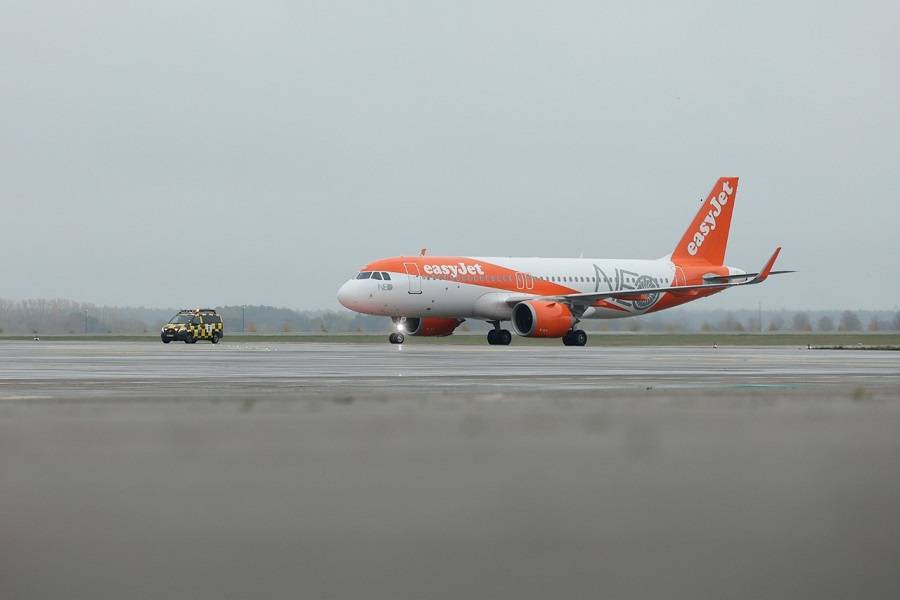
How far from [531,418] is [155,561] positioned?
8.74m

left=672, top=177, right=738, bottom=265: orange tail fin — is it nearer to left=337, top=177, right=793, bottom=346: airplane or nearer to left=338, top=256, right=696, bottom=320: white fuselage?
left=337, top=177, right=793, bottom=346: airplane

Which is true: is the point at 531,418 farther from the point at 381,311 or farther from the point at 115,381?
the point at 381,311

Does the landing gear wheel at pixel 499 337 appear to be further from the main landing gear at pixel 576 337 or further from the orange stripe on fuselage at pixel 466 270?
the main landing gear at pixel 576 337

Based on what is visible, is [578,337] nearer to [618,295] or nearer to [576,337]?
[576,337]

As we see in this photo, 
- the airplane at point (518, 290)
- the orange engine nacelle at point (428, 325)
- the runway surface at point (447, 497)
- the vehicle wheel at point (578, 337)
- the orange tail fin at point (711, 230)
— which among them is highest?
the orange tail fin at point (711, 230)

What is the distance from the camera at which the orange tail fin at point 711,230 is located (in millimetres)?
71812

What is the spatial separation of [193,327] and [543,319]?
722 inches

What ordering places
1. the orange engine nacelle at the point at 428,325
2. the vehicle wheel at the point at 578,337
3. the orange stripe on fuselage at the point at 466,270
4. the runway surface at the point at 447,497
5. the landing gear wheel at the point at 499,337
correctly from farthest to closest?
the orange engine nacelle at the point at 428,325, the landing gear wheel at the point at 499,337, the vehicle wheel at the point at 578,337, the orange stripe on fuselage at the point at 466,270, the runway surface at the point at 447,497

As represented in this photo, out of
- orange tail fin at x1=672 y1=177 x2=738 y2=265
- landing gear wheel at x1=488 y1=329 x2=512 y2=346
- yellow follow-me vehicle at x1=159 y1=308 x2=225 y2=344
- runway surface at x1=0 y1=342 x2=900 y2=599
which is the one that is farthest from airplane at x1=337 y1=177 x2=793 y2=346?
runway surface at x1=0 y1=342 x2=900 y2=599

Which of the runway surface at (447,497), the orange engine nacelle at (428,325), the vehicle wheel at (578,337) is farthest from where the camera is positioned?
the orange engine nacelle at (428,325)

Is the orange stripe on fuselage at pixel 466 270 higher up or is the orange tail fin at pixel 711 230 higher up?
the orange tail fin at pixel 711 230

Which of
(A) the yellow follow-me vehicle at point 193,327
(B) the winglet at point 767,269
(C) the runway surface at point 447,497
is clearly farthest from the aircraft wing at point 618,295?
(C) the runway surface at point 447,497

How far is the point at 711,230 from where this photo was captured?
72500 mm

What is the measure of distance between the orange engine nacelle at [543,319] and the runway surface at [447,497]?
38885mm
